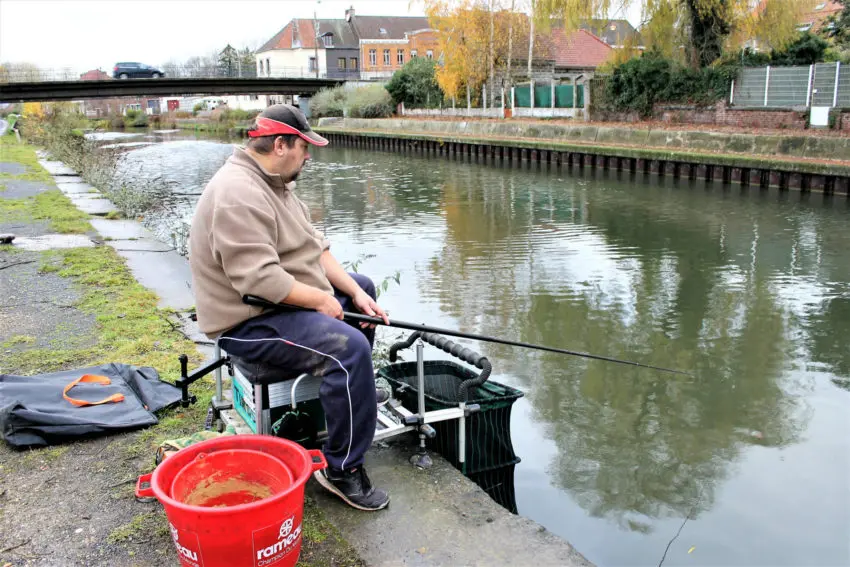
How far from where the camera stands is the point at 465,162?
84.1 feet

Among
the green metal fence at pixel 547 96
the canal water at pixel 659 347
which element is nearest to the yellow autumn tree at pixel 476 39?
the green metal fence at pixel 547 96

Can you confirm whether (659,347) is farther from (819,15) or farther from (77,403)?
(819,15)

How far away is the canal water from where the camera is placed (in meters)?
3.83

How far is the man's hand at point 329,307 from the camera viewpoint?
278 centimetres

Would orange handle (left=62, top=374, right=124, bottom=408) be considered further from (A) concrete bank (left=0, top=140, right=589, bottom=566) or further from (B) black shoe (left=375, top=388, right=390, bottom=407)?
(B) black shoe (left=375, top=388, right=390, bottom=407)

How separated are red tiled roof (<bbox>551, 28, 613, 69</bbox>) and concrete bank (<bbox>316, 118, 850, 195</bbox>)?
17602mm

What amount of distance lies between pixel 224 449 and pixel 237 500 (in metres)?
0.18

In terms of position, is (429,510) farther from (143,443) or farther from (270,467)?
(143,443)

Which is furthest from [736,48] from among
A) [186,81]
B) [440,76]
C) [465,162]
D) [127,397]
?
[186,81]

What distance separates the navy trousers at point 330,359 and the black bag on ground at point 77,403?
3.28ft

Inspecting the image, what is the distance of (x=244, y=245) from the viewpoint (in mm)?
2600

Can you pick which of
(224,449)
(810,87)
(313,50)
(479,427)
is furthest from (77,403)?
(313,50)

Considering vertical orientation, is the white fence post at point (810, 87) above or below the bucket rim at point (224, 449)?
above

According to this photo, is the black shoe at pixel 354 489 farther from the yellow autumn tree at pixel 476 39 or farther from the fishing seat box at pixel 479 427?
the yellow autumn tree at pixel 476 39
